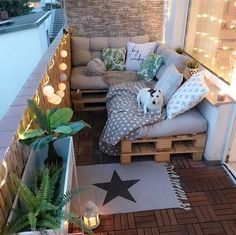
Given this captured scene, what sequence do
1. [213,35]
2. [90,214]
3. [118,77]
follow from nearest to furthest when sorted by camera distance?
[90,214]
[213,35]
[118,77]

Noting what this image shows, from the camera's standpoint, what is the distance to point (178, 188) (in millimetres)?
2066

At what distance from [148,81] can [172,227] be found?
191cm

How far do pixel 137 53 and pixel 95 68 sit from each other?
Answer: 25.6 inches

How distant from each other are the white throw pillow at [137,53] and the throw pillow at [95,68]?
41cm

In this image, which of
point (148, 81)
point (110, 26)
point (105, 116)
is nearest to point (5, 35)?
point (110, 26)

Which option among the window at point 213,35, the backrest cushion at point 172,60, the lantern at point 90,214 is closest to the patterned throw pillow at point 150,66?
the backrest cushion at point 172,60

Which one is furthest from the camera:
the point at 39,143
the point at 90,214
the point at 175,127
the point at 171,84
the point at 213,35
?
the point at 213,35

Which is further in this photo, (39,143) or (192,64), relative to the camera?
(192,64)

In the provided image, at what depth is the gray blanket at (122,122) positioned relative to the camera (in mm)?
2176

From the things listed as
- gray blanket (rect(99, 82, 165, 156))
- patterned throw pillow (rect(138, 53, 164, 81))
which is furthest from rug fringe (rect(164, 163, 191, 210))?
patterned throw pillow (rect(138, 53, 164, 81))

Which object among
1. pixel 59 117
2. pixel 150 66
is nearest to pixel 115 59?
pixel 150 66

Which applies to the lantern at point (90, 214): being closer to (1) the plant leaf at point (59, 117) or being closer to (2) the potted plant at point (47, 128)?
(2) the potted plant at point (47, 128)

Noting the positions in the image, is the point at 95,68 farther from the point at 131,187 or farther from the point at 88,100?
the point at 131,187

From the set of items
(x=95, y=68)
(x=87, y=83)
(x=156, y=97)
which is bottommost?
(x=87, y=83)
